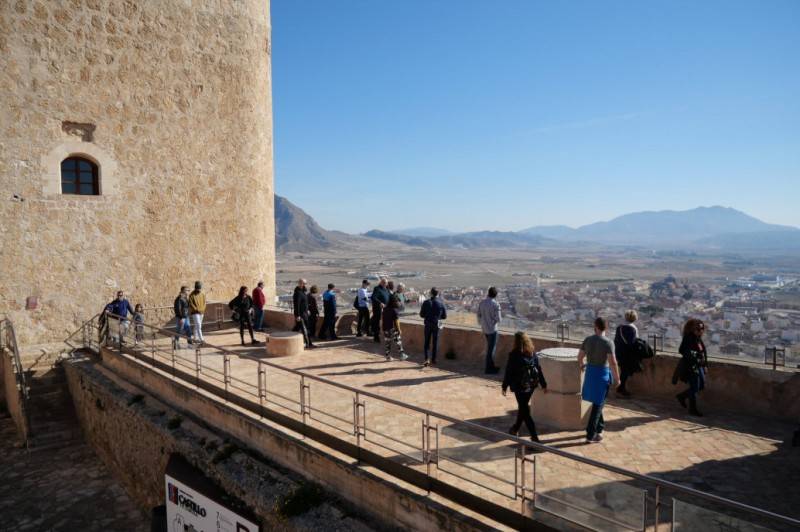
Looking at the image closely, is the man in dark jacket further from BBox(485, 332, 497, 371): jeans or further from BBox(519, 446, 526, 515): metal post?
BBox(519, 446, 526, 515): metal post

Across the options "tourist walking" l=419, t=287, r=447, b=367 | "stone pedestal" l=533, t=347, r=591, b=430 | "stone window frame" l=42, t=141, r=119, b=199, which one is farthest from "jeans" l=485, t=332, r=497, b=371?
"stone window frame" l=42, t=141, r=119, b=199

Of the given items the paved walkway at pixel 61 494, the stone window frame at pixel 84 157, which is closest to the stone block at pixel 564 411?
the paved walkway at pixel 61 494

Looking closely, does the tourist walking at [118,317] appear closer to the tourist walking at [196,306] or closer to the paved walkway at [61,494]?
the tourist walking at [196,306]

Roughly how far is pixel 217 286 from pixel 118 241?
303cm

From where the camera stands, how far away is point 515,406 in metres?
8.12

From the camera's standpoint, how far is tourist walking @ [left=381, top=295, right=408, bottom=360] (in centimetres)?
1126

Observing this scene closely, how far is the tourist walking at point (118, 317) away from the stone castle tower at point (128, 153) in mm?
1483

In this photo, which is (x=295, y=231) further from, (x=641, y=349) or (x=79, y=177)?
(x=641, y=349)

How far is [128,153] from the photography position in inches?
571

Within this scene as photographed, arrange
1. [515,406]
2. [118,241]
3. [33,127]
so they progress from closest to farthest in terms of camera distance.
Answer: [515,406]
[33,127]
[118,241]

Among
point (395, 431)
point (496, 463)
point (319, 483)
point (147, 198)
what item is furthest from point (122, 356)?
point (496, 463)

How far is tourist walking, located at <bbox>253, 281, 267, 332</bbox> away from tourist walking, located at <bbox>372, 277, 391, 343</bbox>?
310 cm

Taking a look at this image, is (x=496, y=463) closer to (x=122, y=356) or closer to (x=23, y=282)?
(x=122, y=356)

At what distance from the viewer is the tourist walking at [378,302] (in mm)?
12320
